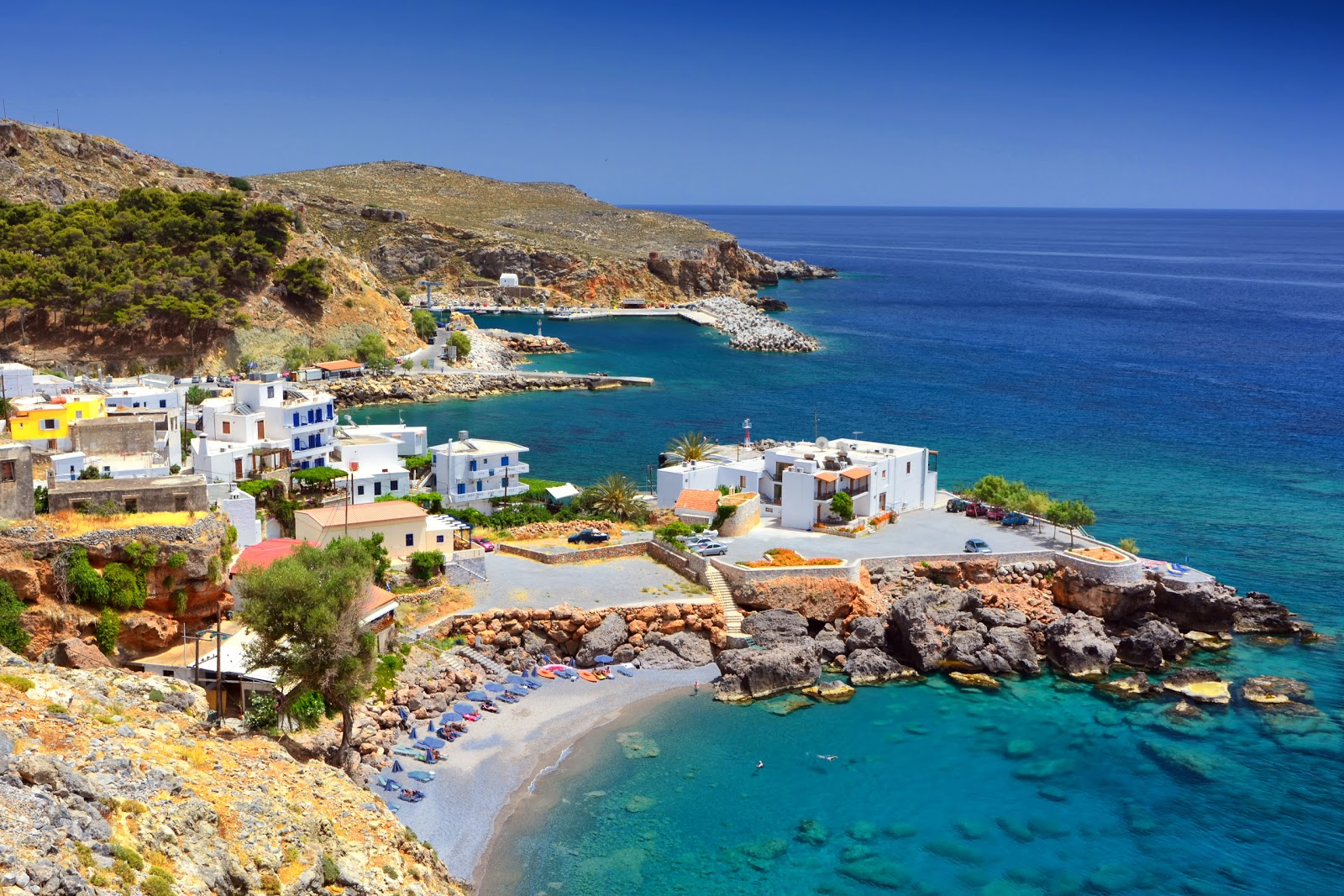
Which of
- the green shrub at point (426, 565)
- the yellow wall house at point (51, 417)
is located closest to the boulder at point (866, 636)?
the green shrub at point (426, 565)

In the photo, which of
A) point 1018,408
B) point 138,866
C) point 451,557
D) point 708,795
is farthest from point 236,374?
point 138,866

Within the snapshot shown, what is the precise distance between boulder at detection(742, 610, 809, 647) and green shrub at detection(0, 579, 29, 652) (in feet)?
66.9

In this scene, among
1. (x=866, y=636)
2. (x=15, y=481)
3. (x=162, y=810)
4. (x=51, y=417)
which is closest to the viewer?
(x=162, y=810)

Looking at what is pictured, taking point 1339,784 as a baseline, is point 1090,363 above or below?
above

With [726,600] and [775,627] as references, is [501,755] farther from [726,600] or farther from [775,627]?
[775,627]

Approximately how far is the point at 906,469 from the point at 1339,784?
19.9m

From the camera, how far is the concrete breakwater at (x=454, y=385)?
83.4 m

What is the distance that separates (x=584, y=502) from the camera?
156 ft

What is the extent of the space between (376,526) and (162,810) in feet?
72.5

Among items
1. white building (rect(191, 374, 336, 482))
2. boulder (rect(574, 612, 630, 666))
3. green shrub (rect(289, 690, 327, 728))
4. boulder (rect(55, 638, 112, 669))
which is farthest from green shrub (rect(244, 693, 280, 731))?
white building (rect(191, 374, 336, 482))

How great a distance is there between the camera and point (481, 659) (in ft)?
112

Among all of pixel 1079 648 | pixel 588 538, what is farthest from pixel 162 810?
pixel 1079 648

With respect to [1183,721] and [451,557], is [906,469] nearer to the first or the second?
[1183,721]

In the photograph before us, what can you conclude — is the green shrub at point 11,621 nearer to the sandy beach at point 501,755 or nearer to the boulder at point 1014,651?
the sandy beach at point 501,755
